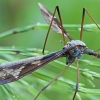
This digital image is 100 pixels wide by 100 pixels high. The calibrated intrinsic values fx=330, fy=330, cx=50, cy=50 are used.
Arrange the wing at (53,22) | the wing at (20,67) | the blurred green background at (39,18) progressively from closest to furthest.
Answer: the wing at (20,67), the wing at (53,22), the blurred green background at (39,18)

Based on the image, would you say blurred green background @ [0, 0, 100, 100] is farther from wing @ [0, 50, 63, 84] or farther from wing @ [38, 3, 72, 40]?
wing @ [0, 50, 63, 84]

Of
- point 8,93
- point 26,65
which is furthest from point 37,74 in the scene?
point 8,93

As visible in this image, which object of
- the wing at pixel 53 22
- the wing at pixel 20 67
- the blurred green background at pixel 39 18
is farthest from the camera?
the blurred green background at pixel 39 18

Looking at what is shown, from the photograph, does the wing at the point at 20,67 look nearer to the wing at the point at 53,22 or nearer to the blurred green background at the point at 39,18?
the wing at the point at 53,22

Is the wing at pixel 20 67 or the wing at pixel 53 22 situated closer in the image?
the wing at pixel 20 67

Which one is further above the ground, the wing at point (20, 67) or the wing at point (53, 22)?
the wing at point (53, 22)

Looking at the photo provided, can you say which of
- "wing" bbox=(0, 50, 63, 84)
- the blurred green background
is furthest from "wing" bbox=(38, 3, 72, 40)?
the blurred green background

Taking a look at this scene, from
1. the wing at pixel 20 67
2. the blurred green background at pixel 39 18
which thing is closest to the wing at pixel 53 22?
the wing at pixel 20 67

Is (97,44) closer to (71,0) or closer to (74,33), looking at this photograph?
(74,33)
